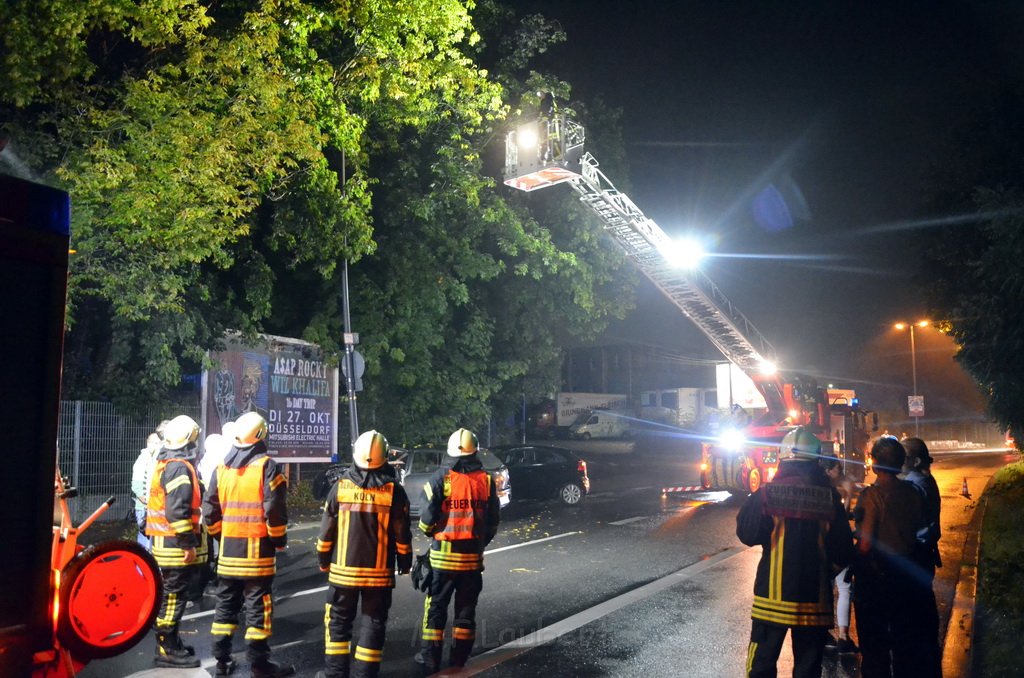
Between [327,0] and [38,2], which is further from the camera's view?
[327,0]

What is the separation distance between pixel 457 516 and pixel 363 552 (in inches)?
38.1

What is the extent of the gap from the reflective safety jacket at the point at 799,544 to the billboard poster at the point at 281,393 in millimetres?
13374

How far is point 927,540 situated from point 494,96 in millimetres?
13057

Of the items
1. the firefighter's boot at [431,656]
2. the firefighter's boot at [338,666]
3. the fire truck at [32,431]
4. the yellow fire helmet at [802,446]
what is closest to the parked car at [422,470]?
the firefighter's boot at [431,656]

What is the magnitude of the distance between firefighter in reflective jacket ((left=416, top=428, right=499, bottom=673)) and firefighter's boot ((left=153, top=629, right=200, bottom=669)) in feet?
6.05

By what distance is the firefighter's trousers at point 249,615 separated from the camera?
20.2 ft

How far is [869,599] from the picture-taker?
5320mm

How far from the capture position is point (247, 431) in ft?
20.6

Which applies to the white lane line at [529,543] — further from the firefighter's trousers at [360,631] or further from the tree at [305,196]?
the firefighter's trousers at [360,631]

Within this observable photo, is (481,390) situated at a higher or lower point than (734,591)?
higher

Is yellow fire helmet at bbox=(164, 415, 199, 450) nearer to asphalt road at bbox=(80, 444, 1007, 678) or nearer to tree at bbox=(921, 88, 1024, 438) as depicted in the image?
asphalt road at bbox=(80, 444, 1007, 678)

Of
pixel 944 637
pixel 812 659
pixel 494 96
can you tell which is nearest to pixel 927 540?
Result: pixel 812 659

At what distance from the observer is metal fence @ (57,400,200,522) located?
14.2m

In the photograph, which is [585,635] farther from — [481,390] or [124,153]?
[481,390]
